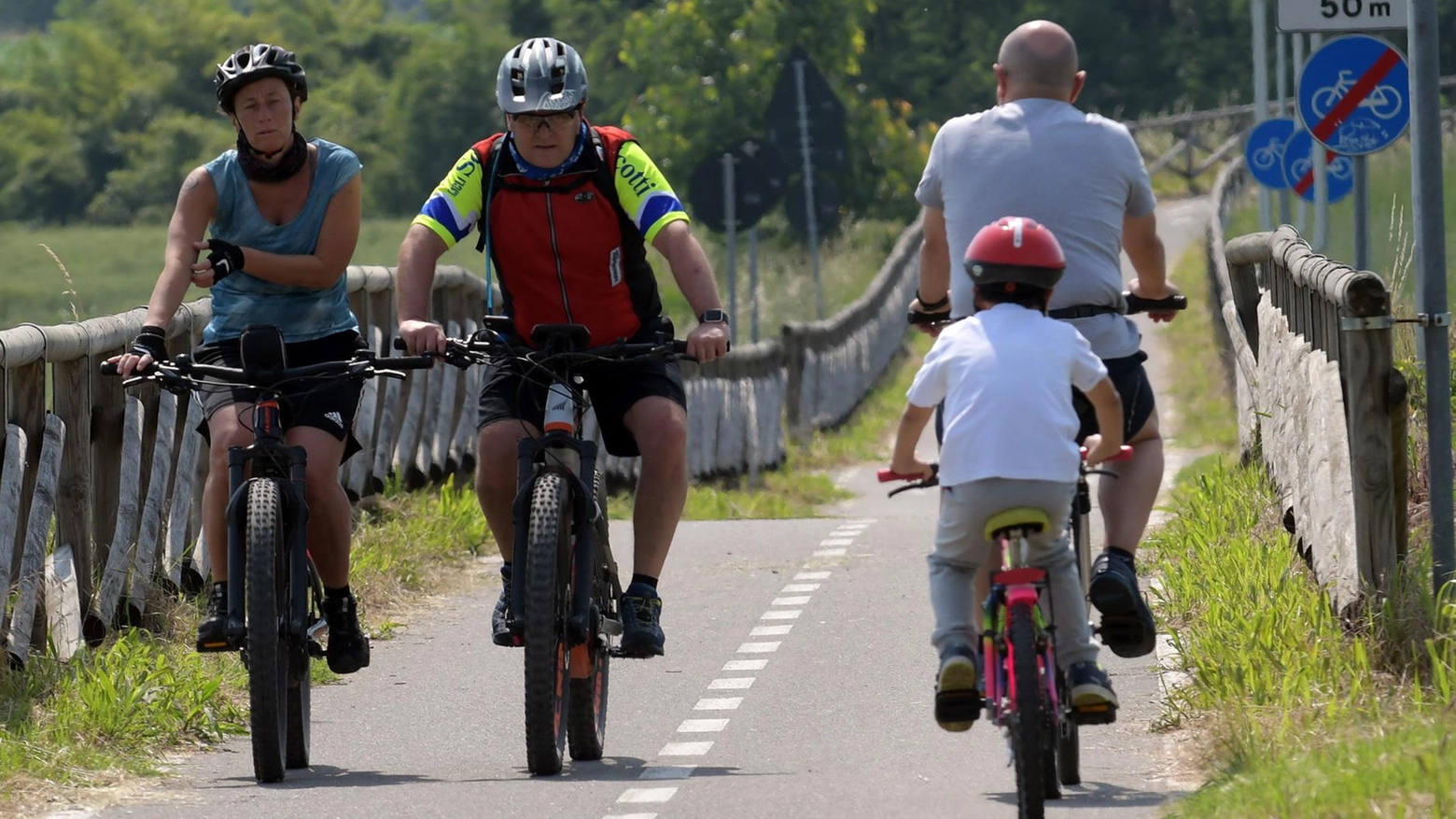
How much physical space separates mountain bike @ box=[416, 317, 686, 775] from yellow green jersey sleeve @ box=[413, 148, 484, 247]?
0.31 metres

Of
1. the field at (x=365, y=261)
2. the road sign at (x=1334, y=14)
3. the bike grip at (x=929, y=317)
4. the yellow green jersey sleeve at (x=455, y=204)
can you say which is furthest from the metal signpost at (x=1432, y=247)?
the road sign at (x=1334, y=14)

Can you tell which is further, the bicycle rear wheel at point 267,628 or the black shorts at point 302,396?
the black shorts at point 302,396

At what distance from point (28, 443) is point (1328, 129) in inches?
481

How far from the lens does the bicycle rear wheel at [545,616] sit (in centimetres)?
691

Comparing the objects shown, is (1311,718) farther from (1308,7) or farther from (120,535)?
(1308,7)

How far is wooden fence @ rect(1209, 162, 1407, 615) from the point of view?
7535mm

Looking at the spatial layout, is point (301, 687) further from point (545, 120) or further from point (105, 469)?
point (105, 469)

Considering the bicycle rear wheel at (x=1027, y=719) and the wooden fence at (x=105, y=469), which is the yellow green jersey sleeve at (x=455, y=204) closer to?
the wooden fence at (x=105, y=469)

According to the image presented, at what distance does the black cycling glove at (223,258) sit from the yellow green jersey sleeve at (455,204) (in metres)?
0.52

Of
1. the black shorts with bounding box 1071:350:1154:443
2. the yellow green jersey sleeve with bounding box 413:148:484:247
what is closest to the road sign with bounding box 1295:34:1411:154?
the black shorts with bounding box 1071:350:1154:443

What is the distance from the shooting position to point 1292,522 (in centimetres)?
→ 947

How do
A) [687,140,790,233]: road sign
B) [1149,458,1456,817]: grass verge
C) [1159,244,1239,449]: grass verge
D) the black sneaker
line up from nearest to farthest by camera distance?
[1149,458,1456,817]: grass verge < the black sneaker < [1159,244,1239,449]: grass verge < [687,140,790,233]: road sign

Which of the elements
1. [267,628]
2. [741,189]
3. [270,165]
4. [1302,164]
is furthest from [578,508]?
[1302,164]

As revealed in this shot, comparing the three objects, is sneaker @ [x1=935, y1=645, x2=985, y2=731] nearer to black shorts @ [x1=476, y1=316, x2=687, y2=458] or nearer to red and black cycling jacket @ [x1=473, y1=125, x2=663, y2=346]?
black shorts @ [x1=476, y1=316, x2=687, y2=458]
